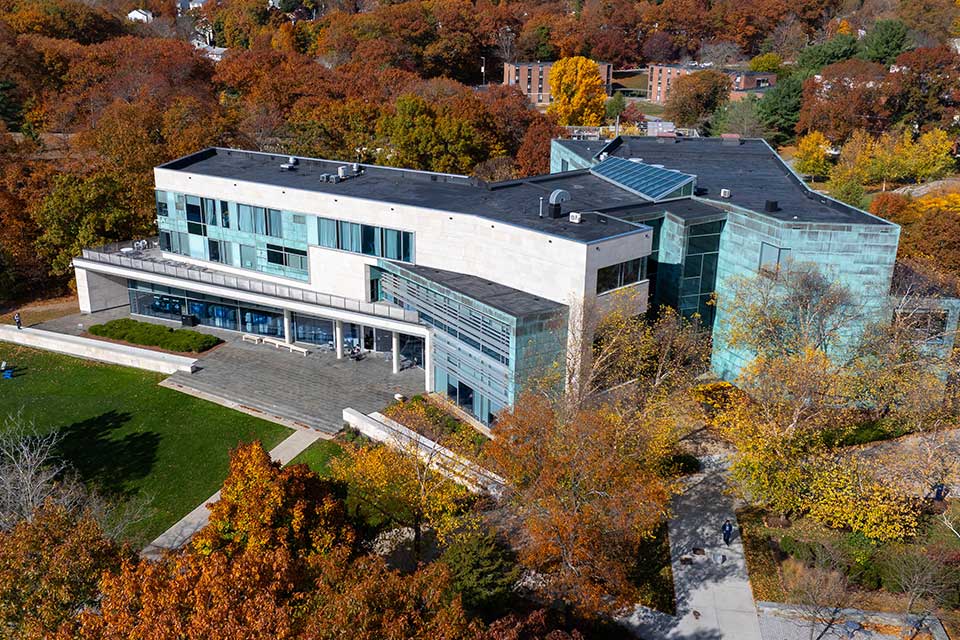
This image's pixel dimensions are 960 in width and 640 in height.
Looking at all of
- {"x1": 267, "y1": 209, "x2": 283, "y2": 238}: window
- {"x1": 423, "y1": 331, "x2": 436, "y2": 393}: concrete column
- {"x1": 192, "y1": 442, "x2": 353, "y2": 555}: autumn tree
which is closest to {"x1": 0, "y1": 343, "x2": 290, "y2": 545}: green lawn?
{"x1": 423, "y1": 331, "x2": 436, "y2": 393}: concrete column

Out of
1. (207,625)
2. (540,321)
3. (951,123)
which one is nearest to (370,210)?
(540,321)

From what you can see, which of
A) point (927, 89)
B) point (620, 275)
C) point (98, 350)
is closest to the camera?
point (620, 275)

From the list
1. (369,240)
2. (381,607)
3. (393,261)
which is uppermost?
(369,240)

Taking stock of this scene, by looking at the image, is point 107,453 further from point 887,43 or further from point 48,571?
point 887,43

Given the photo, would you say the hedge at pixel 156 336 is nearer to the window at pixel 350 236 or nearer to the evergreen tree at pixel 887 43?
the window at pixel 350 236

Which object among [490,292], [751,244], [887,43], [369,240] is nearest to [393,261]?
[369,240]

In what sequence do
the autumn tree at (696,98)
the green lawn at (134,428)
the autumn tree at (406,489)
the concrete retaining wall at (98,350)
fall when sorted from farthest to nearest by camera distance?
the autumn tree at (696,98), the concrete retaining wall at (98,350), the green lawn at (134,428), the autumn tree at (406,489)

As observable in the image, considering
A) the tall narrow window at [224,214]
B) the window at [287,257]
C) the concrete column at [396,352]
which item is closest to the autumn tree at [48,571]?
the concrete column at [396,352]
